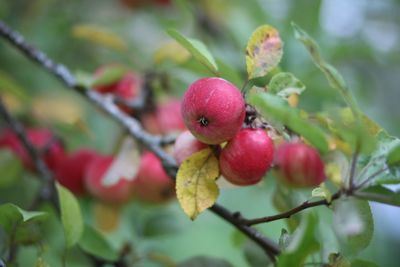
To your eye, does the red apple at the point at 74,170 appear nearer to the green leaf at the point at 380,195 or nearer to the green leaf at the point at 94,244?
the green leaf at the point at 94,244

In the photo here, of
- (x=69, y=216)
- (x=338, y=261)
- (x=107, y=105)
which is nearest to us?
(x=338, y=261)

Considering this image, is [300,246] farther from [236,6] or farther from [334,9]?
[334,9]

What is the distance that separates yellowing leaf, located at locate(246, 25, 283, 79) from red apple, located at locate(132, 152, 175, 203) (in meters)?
0.46

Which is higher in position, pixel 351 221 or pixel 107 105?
pixel 351 221

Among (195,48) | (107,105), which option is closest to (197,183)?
(195,48)

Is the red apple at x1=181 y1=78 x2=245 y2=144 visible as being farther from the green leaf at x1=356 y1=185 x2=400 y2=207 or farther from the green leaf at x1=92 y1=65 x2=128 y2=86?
the green leaf at x1=92 y1=65 x2=128 y2=86

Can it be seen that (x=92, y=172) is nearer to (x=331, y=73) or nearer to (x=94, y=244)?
(x=94, y=244)

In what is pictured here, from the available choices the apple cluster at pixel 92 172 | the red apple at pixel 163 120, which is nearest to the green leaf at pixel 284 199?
the apple cluster at pixel 92 172

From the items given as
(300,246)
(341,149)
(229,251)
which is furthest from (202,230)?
(300,246)

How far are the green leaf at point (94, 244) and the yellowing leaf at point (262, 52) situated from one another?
398 mm

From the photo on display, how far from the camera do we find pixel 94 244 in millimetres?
949

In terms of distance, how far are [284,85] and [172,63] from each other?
498mm

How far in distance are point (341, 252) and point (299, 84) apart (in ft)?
0.73

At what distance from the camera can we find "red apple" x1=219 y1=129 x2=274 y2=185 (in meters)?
0.71
